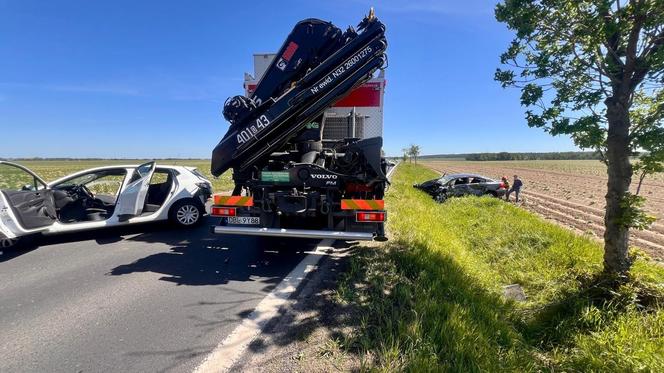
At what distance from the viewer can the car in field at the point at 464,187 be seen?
14242 mm

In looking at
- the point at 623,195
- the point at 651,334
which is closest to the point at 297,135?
the point at 623,195

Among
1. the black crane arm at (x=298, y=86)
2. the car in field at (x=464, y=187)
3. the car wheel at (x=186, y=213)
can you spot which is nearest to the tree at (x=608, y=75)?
the black crane arm at (x=298, y=86)

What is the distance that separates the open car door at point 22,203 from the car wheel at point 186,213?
1944 millimetres

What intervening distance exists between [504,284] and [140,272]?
209 inches

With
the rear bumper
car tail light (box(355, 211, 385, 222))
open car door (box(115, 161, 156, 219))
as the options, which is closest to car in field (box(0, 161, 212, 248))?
open car door (box(115, 161, 156, 219))

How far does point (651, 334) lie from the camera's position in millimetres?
2883

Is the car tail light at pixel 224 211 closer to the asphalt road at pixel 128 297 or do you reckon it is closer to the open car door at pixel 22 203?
the asphalt road at pixel 128 297

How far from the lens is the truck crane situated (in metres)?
4.57

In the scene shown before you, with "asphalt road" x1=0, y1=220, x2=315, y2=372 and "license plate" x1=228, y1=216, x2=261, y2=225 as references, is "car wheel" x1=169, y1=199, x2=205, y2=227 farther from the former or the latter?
"license plate" x1=228, y1=216, x2=261, y2=225

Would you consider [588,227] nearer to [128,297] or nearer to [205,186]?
[205,186]

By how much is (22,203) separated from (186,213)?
101 inches

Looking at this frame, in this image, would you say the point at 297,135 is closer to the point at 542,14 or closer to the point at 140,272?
the point at 140,272

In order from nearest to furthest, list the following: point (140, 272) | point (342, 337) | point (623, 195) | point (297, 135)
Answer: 1. point (342, 337)
2. point (623, 195)
3. point (140, 272)
4. point (297, 135)

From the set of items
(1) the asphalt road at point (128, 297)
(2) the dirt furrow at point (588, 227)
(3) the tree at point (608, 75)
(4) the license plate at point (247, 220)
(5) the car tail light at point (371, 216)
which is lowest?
(2) the dirt furrow at point (588, 227)
